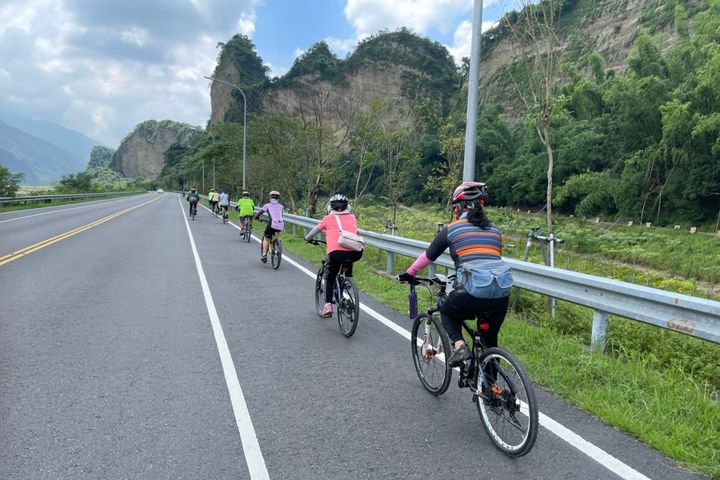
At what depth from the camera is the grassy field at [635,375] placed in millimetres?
3430

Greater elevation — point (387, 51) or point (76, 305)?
point (387, 51)

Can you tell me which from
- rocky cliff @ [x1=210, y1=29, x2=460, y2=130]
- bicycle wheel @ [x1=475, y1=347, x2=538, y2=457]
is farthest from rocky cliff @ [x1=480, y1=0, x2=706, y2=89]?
bicycle wheel @ [x1=475, y1=347, x2=538, y2=457]

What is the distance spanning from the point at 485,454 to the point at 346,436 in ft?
3.27

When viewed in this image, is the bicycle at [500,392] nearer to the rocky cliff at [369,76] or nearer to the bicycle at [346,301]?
the bicycle at [346,301]

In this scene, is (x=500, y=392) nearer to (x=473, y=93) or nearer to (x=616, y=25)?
(x=473, y=93)

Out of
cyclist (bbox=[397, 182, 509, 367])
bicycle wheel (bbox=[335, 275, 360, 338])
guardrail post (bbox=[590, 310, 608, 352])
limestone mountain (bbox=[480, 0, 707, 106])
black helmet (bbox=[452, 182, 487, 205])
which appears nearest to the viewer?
cyclist (bbox=[397, 182, 509, 367])

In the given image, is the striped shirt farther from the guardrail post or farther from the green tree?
the green tree

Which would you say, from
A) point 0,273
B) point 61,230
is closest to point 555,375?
point 0,273

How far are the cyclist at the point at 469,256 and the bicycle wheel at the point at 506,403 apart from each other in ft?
0.78

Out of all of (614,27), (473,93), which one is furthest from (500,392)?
(614,27)

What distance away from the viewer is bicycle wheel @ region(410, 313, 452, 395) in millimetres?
4152

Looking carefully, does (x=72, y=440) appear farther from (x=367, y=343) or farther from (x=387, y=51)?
(x=387, y=51)

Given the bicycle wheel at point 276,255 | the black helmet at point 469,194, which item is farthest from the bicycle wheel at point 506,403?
the bicycle wheel at point 276,255

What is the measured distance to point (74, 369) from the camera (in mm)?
4684
